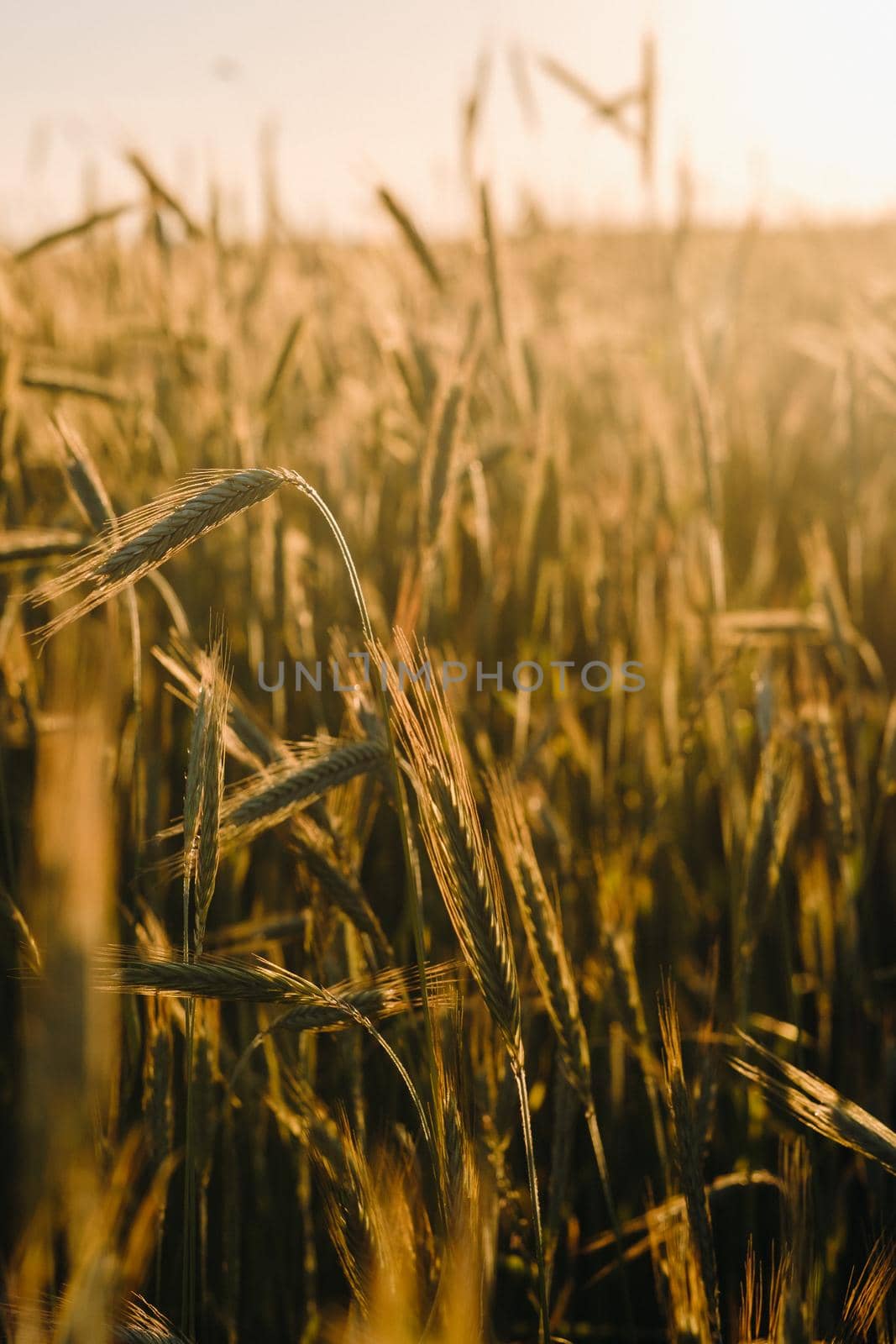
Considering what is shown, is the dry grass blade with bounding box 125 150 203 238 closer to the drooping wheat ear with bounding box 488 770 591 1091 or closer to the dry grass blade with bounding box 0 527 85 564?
the dry grass blade with bounding box 0 527 85 564

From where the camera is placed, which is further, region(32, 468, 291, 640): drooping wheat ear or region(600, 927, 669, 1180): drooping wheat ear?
region(600, 927, 669, 1180): drooping wheat ear

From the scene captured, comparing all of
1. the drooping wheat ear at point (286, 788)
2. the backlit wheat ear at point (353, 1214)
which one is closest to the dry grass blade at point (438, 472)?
the drooping wheat ear at point (286, 788)

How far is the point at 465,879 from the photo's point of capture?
54cm

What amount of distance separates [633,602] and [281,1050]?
0.80 m

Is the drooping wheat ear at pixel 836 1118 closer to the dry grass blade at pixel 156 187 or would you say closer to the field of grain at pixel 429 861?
the field of grain at pixel 429 861

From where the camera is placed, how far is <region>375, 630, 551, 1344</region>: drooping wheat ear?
1.71 ft

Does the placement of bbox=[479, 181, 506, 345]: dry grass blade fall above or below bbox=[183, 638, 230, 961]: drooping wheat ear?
above

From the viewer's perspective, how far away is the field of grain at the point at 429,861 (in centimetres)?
52

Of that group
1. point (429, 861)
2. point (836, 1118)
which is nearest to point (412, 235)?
point (429, 861)

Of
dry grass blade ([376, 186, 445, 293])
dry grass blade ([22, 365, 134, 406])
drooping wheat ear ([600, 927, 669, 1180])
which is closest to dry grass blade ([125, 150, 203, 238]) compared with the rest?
dry grass blade ([22, 365, 134, 406])

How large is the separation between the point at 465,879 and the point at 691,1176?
0.24 m

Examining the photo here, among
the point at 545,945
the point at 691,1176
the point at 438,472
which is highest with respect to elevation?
the point at 438,472

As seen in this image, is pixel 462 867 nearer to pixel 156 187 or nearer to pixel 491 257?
pixel 491 257

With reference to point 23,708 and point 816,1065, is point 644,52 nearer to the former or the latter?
point 23,708
